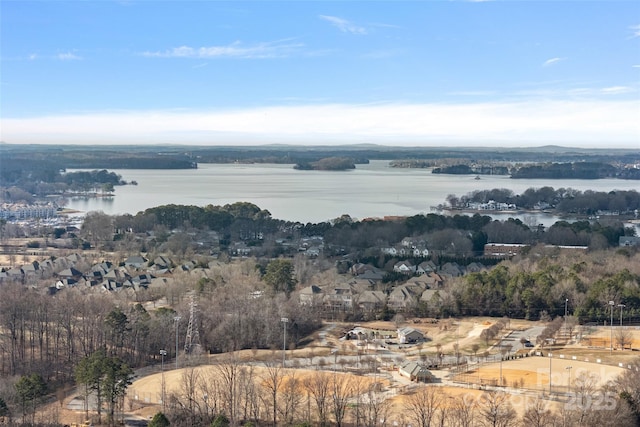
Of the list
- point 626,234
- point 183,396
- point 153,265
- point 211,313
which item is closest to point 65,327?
point 211,313

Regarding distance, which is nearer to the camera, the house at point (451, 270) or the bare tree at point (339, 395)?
the bare tree at point (339, 395)

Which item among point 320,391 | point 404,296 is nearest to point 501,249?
point 404,296

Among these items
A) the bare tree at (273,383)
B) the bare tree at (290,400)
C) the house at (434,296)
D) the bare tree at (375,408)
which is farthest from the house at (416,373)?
the house at (434,296)

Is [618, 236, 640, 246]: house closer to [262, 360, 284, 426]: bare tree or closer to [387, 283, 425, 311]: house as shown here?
[387, 283, 425, 311]: house

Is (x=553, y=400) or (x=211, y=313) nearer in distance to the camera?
(x=553, y=400)

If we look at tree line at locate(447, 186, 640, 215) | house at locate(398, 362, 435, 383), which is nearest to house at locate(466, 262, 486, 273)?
house at locate(398, 362, 435, 383)

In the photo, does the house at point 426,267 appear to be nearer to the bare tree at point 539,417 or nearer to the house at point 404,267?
the house at point 404,267

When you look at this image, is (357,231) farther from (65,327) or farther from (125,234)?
(65,327)
